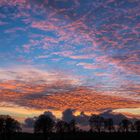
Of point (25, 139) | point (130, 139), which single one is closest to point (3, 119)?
point (25, 139)

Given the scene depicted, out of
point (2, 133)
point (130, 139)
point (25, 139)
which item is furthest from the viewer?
point (25, 139)

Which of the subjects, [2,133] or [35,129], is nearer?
[2,133]

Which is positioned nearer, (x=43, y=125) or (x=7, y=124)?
(x=7, y=124)

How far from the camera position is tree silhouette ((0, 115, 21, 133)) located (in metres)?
157

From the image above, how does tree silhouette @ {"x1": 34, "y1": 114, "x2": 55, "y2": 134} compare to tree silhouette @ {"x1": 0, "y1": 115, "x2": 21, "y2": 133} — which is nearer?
tree silhouette @ {"x1": 0, "y1": 115, "x2": 21, "y2": 133}

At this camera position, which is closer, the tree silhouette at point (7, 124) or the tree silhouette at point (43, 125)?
the tree silhouette at point (7, 124)

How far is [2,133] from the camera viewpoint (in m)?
156

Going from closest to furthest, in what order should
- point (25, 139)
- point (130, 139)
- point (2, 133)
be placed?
point (130, 139), point (2, 133), point (25, 139)

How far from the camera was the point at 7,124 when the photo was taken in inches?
6284

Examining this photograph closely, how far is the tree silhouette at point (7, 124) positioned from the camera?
156738 millimetres

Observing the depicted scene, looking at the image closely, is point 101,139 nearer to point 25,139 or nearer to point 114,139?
point 114,139

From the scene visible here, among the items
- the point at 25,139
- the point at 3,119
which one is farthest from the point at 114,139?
the point at 3,119

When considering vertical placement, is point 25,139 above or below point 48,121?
below

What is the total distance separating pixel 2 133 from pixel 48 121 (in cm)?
2933
